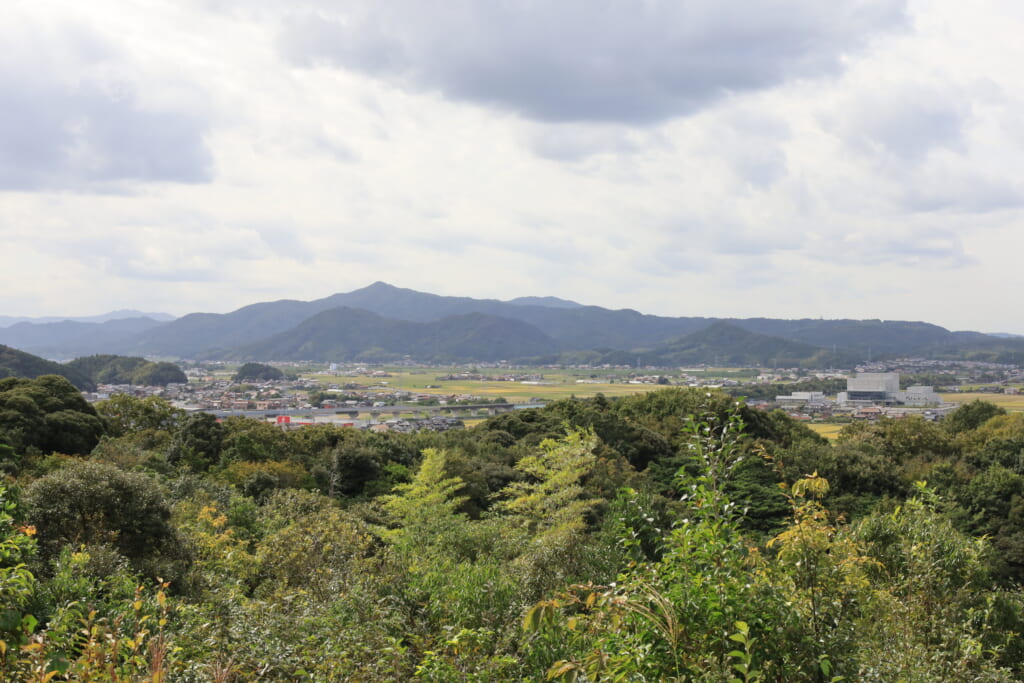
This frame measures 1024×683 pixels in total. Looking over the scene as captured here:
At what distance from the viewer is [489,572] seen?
24.5 feet

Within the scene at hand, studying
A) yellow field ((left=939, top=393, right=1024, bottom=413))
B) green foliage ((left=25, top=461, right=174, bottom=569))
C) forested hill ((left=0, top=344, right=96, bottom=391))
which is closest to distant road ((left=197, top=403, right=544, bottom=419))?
forested hill ((left=0, top=344, right=96, bottom=391))

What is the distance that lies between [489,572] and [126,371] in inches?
4461

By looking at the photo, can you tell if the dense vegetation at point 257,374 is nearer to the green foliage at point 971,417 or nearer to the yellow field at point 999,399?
the yellow field at point 999,399

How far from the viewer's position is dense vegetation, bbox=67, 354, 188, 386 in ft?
323

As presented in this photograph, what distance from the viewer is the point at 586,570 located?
8.97 m

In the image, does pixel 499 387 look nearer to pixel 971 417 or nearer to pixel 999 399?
pixel 999 399

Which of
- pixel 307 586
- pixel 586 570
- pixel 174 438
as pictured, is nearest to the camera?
pixel 586 570

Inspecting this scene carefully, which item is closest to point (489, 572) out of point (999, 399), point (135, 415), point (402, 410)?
point (135, 415)

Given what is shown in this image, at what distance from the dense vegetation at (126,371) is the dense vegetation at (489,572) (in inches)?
3327

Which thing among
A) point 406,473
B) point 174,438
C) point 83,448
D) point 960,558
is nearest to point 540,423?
point 406,473

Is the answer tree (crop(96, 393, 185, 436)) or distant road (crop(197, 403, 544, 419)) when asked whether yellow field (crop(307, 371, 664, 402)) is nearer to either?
distant road (crop(197, 403, 544, 419))

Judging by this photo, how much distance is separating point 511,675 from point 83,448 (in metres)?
24.0

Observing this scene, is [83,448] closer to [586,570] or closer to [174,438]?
[174,438]

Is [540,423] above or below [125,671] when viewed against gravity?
below
